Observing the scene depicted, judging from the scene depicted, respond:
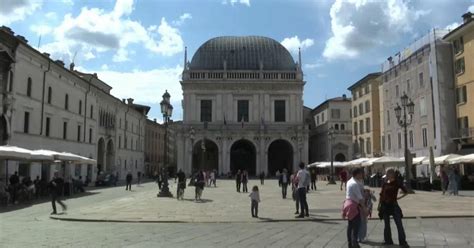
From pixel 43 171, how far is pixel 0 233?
95.1 feet

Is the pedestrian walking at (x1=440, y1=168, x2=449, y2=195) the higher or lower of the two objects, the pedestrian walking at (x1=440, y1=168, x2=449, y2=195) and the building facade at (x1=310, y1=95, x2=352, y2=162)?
the lower

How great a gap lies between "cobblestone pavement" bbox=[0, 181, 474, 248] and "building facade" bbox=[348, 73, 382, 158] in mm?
49197

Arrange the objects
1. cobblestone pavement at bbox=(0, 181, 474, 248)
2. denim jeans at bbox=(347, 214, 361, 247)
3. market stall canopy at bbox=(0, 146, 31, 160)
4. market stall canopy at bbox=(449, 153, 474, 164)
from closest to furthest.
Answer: denim jeans at bbox=(347, 214, 361, 247) < cobblestone pavement at bbox=(0, 181, 474, 248) < market stall canopy at bbox=(0, 146, 31, 160) < market stall canopy at bbox=(449, 153, 474, 164)

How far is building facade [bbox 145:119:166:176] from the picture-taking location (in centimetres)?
9306

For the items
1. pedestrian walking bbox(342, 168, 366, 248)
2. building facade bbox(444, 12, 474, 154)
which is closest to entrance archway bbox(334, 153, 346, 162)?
building facade bbox(444, 12, 474, 154)

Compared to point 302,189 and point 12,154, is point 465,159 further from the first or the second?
point 12,154

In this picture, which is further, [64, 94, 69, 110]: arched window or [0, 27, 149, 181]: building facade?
[64, 94, 69, 110]: arched window

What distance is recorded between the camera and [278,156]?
89125 millimetres

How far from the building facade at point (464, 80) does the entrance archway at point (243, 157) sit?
4602cm

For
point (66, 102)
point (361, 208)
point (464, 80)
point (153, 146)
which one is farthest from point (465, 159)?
point (153, 146)

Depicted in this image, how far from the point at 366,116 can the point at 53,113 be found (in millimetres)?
43092

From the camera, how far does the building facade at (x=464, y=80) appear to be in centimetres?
4066

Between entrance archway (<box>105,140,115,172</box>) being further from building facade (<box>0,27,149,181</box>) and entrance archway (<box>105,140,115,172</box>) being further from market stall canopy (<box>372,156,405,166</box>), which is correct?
market stall canopy (<box>372,156,405,166</box>)

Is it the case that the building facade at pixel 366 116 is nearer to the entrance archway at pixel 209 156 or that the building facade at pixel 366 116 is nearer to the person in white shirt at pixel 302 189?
the entrance archway at pixel 209 156
